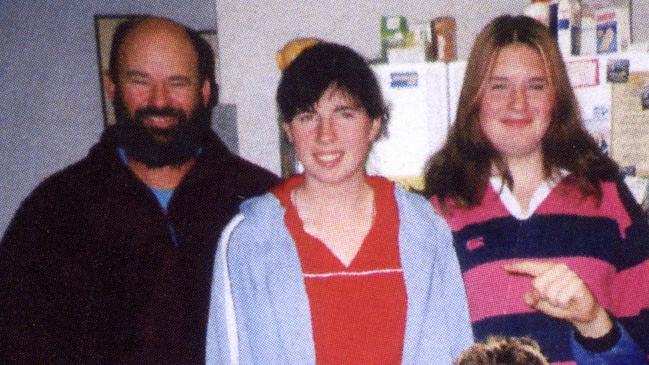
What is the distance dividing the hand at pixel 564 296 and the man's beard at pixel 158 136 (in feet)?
3.09

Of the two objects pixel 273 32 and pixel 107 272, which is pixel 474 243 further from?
pixel 273 32

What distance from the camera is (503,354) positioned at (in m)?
0.84

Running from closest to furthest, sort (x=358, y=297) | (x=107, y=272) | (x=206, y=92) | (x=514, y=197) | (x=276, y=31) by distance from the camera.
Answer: (x=358, y=297), (x=514, y=197), (x=107, y=272), (x=206, y=92), (x=276, y=31)

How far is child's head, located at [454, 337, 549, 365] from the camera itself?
0.83 meters

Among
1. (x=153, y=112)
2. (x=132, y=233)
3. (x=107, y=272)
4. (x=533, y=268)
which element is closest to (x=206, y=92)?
(x=153, y=112)

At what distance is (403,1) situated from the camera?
2.38 meters

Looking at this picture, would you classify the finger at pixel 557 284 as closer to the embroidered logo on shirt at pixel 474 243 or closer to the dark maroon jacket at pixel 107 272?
the embroidered logo on shirt at pixel 474 243

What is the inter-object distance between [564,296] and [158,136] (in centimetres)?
109

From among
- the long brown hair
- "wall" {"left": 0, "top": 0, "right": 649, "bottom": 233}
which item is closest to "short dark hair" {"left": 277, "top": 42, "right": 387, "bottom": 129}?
the long brown hair

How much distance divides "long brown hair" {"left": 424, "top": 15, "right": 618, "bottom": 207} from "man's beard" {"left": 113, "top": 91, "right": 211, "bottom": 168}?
0.67m

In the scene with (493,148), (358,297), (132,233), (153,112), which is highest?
(153,112)

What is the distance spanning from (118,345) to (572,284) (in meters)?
1.02

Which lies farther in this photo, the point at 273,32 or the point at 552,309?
the point at 273,32

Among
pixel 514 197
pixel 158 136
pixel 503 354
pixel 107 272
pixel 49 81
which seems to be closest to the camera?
pixel 503 354
